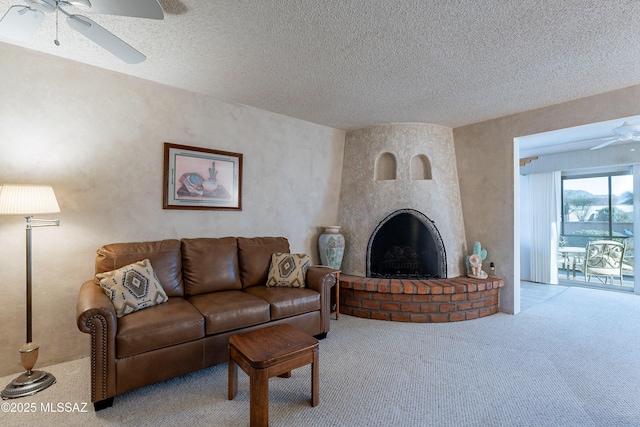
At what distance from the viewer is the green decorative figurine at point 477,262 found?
153 inches

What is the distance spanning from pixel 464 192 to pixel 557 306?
197 cm

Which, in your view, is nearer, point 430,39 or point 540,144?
point 430,39

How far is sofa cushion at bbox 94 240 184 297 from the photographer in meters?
2.49

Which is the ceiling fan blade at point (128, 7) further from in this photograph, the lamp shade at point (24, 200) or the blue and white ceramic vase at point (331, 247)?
the blue and white ceramic vase at point (331, 247)

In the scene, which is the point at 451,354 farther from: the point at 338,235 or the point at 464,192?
the point at 464,192

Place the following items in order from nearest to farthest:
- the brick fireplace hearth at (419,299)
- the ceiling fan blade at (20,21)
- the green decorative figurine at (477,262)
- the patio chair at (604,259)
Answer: the ceiling fan blade at (20,21), the brick fireplace hearth at (419,299), the green decorative figurine at (477,262), the patio chair at (604,259)

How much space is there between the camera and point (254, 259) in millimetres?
3211

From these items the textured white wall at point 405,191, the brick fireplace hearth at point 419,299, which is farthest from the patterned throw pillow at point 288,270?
the textured white wall at point 405,191

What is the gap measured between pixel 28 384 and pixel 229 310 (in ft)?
4.67

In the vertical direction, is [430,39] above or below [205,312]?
above

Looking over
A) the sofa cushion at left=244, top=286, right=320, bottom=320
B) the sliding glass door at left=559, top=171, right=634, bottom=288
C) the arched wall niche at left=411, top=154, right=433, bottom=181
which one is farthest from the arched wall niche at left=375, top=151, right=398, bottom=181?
the sliding glass door at left=559, top=171, right=634, bottom=288

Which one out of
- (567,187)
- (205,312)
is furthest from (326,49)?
A: (567,187)

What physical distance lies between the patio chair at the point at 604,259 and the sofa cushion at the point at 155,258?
6643 millimetres

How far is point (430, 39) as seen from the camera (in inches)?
84.8
